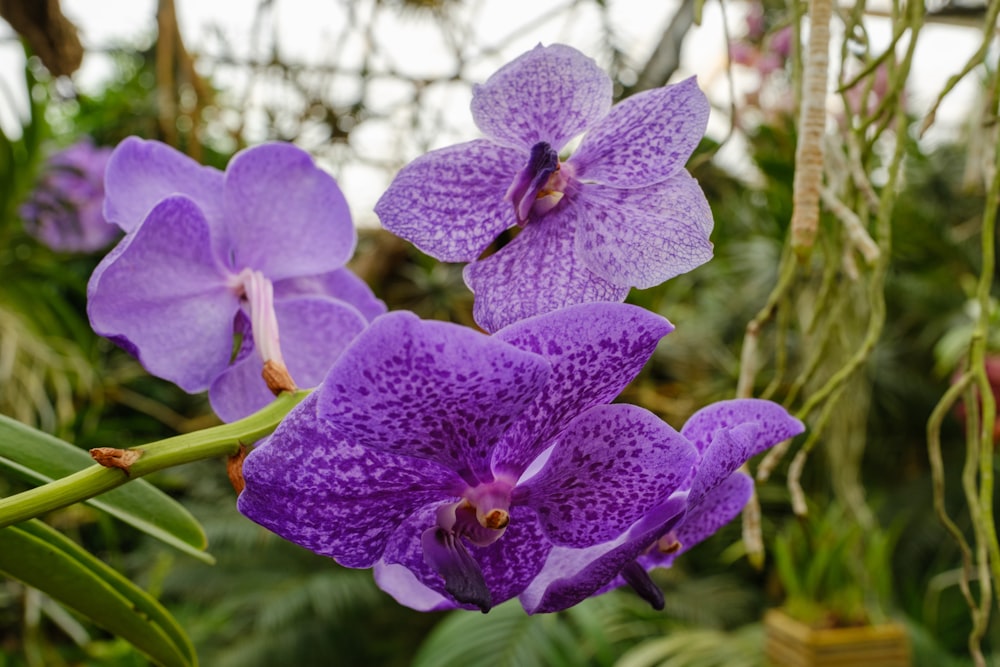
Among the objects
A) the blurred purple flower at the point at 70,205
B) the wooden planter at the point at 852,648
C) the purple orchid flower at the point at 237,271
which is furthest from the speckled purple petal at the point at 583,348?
the blurred purple flower at the point at 70,205

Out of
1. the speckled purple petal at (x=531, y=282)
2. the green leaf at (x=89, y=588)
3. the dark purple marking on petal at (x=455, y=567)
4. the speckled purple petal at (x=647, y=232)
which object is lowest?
the green leaf at (x=89, y=588)

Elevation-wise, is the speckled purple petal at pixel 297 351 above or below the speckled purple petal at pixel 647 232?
below

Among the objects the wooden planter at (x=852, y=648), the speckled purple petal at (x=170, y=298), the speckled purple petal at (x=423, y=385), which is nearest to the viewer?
the speckled purple petal at (x=423, y=385)

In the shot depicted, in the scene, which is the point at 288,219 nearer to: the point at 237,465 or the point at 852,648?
the point at 237,465

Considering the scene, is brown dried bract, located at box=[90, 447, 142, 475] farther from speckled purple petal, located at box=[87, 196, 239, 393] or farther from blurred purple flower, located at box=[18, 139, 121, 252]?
blurred purple flower, located at box=[18, 139, 121, 252]

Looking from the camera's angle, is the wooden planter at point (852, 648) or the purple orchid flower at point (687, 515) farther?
the wooden planter at point (852, 648)

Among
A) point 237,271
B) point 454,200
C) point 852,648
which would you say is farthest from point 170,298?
point 852,648

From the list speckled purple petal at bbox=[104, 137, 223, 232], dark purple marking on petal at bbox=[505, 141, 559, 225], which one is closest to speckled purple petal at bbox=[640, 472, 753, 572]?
dark purple marking on petal at bbox=[505, 141, 559, 225]

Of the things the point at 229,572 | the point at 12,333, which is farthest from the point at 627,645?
the point at 12,333

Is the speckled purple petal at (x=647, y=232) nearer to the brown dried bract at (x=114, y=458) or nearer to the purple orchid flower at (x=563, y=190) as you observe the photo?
the purple orchid flower at (x=563, y=190)
